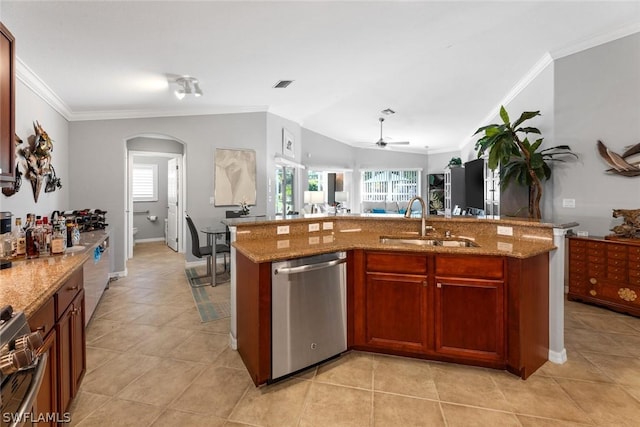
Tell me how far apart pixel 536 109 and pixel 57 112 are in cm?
649

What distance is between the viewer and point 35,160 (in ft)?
10.9

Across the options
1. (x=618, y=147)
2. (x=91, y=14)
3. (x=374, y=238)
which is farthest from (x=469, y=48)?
(x=91, y=14)

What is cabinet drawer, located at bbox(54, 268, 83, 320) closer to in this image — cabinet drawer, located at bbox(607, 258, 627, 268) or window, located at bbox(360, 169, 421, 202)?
cabinet drawer, located at bbox(607, 258, 627, 268)

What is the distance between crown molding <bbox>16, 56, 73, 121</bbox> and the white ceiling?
4cm

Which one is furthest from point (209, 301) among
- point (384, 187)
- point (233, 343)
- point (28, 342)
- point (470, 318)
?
point (384, 187)

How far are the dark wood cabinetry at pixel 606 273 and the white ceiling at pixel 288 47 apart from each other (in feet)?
7.13

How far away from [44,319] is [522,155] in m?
4.53

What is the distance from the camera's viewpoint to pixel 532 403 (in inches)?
71.8

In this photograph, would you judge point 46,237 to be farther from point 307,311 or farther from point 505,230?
point 505,230

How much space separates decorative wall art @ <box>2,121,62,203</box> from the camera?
3.01m

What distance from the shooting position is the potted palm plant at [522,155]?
361 cm

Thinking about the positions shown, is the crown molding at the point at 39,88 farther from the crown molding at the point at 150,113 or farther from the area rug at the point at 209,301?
the area rug at the point at 209,301

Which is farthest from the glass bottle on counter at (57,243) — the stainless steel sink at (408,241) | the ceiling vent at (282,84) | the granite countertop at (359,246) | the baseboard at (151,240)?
the baseboard at (151,240)

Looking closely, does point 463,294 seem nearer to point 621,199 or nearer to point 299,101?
point 621,199
